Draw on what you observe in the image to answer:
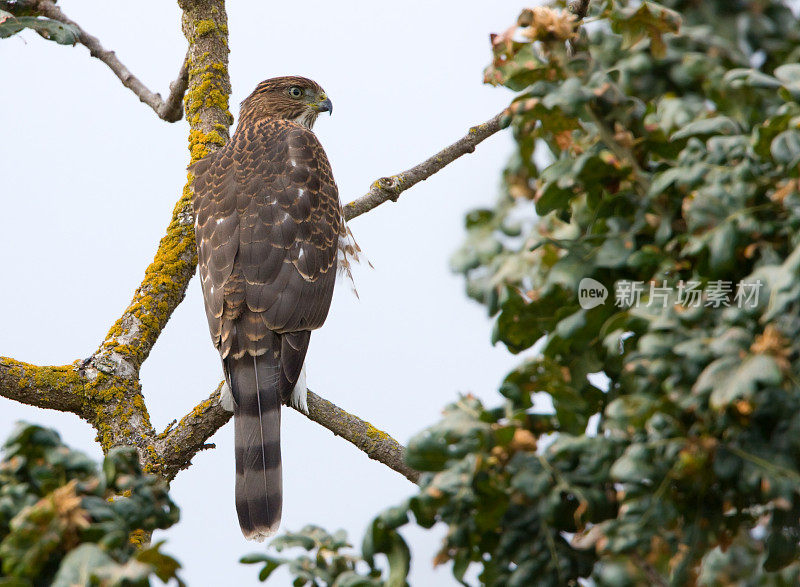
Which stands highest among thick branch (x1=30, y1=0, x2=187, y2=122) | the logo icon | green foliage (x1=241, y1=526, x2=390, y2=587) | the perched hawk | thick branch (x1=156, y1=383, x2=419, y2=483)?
thick branch (x1=30, y1=0, x2=187, y2=122)

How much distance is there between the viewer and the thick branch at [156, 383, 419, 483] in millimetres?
3855

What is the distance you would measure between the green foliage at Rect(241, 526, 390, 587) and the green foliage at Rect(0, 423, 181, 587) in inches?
7.2

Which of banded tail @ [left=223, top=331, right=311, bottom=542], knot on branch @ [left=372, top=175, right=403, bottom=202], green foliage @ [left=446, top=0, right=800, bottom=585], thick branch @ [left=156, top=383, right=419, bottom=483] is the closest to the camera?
green foliage @ [left=446, top=0, right=800, bottom=585]

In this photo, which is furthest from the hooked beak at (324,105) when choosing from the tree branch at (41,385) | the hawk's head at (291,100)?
the tree branch at (41,385)

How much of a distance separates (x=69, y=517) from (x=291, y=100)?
4925 millimetres

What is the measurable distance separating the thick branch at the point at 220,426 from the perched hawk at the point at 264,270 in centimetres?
11

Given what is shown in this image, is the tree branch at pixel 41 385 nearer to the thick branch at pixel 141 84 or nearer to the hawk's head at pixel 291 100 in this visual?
the thick branch at pixel 141 84

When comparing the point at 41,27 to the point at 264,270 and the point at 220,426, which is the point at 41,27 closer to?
the point at 264,270

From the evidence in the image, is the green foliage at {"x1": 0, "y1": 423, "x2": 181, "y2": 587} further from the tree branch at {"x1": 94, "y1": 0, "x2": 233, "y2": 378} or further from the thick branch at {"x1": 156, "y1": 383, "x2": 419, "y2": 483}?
the tree branch at {"x1": 94, "y1": 0, "x2": 233, "y2": 378}

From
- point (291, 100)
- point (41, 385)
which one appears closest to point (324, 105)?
point (291, 100)

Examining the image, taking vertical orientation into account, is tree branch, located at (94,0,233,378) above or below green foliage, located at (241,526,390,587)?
above

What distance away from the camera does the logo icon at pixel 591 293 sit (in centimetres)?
145

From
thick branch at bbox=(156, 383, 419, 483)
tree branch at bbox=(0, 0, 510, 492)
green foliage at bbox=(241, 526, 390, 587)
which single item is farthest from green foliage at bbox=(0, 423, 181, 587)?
thick branch at bbox=(156, 383, 419, 483)

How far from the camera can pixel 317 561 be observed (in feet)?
4.97
